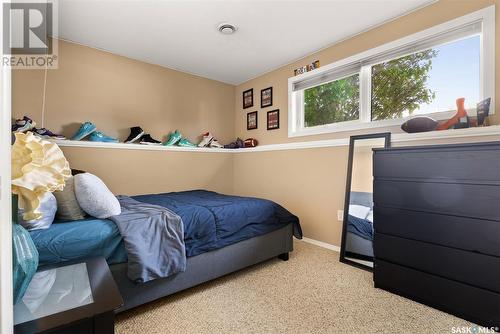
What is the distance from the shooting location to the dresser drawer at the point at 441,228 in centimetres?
145

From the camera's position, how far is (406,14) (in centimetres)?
224

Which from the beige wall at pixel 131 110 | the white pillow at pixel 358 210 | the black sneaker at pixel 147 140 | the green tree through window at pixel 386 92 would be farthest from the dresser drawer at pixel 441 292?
the black sneaker at pixel 147 140

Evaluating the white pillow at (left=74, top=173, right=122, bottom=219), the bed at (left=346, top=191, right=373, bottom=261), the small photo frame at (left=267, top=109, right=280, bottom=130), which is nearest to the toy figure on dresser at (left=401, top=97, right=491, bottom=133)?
the bed at (left=346, top=191, right=373, bottom=261)

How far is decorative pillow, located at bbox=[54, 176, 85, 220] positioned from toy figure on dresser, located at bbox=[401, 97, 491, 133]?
8.40ft

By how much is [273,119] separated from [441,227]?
2.32 meters

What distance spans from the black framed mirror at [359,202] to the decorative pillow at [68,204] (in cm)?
225

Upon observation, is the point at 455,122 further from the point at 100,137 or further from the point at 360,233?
the point at 100,137

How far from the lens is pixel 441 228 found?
1.62 meters

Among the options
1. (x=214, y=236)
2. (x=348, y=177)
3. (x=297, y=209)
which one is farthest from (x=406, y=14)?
(x=214, y=236)

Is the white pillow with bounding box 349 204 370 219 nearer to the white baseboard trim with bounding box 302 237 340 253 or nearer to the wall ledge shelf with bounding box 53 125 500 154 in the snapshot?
the white baseboard trim with bounding box 302 237 340 253

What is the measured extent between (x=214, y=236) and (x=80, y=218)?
897 mm

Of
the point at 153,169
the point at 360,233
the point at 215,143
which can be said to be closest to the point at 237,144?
the point at 215,143

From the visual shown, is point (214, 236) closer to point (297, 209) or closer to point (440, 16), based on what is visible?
point (297, 209)

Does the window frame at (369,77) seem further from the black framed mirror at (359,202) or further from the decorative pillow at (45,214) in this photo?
the decorative pillow at (45,214)
